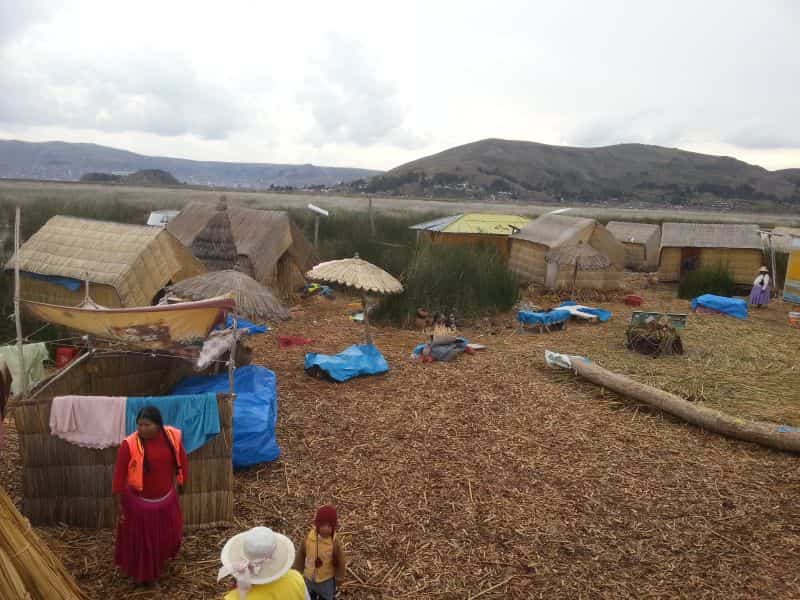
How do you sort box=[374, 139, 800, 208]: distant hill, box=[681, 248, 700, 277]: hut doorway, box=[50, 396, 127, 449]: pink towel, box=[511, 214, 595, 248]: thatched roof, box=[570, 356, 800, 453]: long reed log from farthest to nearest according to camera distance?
box=[374, 139, 800, 208]: distant hill < box=[681, 248, 700, 277]: hut doorway < box=[511, 214, 595, 248]: thatched roof < box=[570, 356, 800, 453]: long reed log < box=[50, 396, 127, 449]: pink towel

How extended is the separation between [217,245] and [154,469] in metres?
A: 9.93

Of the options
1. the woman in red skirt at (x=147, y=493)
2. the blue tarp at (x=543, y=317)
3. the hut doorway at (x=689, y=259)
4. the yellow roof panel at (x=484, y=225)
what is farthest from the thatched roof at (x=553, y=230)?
the woman in red skirt at (x=147, y=493)

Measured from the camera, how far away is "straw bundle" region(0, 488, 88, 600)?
2.36m

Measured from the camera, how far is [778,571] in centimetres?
372

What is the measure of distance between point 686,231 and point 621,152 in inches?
4087

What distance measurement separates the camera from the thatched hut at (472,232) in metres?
17.3

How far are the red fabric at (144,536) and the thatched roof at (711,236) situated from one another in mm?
16726

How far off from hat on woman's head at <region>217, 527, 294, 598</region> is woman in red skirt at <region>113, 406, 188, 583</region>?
1.10 metres

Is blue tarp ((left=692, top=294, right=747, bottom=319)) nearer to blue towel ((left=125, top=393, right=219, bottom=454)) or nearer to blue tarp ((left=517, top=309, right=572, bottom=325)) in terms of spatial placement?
blue tarp ((left=517, top=309, right=572, bottom=325))

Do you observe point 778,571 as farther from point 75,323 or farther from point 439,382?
point 75,323

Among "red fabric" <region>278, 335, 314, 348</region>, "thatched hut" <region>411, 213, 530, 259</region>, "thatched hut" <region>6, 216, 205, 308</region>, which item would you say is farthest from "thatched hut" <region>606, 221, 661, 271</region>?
"thatched hut" <region>6, 216, 205, 308</region>

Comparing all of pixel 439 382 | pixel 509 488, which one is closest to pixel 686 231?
pixel 439 382

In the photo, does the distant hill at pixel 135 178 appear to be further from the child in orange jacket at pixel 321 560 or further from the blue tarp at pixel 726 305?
the child in orange jacket at pixel 321 560

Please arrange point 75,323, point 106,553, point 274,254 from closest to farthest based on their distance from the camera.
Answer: point 106,553
point 75,323
point 274,254
